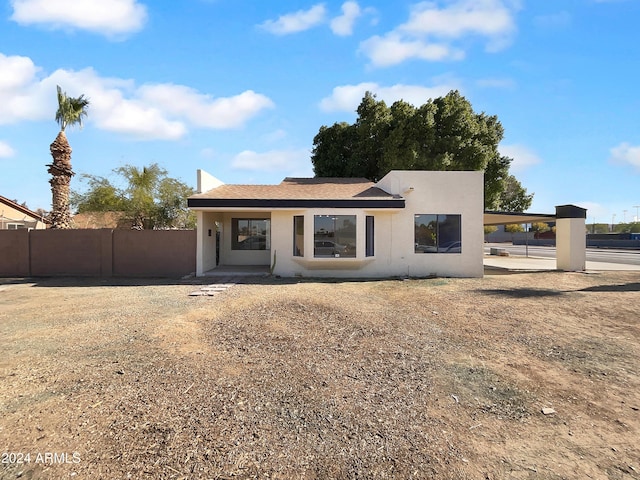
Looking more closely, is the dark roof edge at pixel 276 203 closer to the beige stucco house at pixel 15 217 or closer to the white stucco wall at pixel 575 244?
the white stucco wall at pixel 575 244

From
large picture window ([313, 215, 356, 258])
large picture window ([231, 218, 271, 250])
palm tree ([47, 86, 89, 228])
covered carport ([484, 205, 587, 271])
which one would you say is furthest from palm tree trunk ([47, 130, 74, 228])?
covered carport ([484, 205, 587, 271])

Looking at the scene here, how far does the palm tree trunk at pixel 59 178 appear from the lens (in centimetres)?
1889

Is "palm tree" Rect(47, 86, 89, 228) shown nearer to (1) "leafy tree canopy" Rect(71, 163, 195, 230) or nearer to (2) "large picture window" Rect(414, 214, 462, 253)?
(1) "leafy tree canopy" Rect(71, 163, 195, 230)

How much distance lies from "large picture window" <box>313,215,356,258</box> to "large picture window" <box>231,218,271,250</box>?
477 centimetres

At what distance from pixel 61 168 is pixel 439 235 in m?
19.9

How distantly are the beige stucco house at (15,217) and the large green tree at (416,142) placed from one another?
22.0 metres

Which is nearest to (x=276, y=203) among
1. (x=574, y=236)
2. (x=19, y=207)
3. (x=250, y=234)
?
(x=250, y=234)

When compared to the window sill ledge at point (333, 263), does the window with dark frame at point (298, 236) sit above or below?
above

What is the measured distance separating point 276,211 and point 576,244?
47.8ft

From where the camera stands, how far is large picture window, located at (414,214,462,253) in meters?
14.6

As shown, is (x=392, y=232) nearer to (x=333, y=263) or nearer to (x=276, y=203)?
(x=333, y=263)

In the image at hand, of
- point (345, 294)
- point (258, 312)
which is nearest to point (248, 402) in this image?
point (258, 312)

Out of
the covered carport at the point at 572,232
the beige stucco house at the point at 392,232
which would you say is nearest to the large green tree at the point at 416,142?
the covered carport at the point at 572,232

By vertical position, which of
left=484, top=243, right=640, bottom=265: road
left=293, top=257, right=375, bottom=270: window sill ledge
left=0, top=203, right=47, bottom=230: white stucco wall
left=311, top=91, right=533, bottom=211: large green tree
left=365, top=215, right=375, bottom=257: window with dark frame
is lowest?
left=484, top=243, right=640, bottom=265: road
